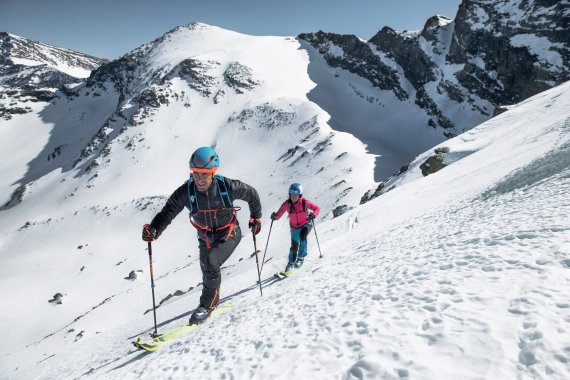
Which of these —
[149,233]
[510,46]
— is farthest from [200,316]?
[510,46]

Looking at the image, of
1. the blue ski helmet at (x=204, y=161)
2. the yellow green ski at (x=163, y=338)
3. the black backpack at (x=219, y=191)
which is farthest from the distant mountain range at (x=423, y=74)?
the blue ski helmet at (x=204, y=161)

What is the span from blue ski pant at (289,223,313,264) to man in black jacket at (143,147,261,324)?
439cm

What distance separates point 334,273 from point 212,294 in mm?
2719

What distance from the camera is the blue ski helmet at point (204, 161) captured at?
636cm

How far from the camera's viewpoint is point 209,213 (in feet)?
22.9

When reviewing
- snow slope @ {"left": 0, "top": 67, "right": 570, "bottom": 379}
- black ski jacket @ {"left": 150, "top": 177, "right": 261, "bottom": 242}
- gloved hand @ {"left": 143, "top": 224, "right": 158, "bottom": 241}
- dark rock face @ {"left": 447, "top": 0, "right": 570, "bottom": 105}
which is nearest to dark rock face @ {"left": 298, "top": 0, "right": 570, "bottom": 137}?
dark rock face @ {"left": 447, "top": 0, "right": 570, "bottom": 105}

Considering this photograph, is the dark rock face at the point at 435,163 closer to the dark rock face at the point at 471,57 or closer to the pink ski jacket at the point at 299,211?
the pink ski jacket at the point at 299,211

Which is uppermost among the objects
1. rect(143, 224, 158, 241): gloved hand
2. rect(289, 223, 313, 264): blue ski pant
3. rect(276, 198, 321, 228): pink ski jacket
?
rect(143, 224, 158, 241): gloved hand

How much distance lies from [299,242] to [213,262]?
494 centimetres

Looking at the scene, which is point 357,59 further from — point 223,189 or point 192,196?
point 192,196

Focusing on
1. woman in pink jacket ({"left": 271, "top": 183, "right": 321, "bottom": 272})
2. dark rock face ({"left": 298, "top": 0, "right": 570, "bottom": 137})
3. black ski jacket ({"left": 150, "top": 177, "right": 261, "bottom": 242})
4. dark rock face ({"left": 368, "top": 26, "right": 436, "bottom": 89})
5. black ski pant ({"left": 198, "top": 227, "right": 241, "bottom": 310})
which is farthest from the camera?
dark rock face ({"left": 368, "top": 26, "right": 436, "bottom": 89})

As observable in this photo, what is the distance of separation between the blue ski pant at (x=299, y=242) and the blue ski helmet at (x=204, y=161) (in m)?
5.71

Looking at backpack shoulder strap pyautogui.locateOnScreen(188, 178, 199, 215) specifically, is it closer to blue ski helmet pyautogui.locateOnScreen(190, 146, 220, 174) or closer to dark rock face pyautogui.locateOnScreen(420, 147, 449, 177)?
blue ski helmet pyautogui.locateOnScreen(190, 146, 220, 174)

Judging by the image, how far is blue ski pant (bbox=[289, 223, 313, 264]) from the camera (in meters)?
11.6
